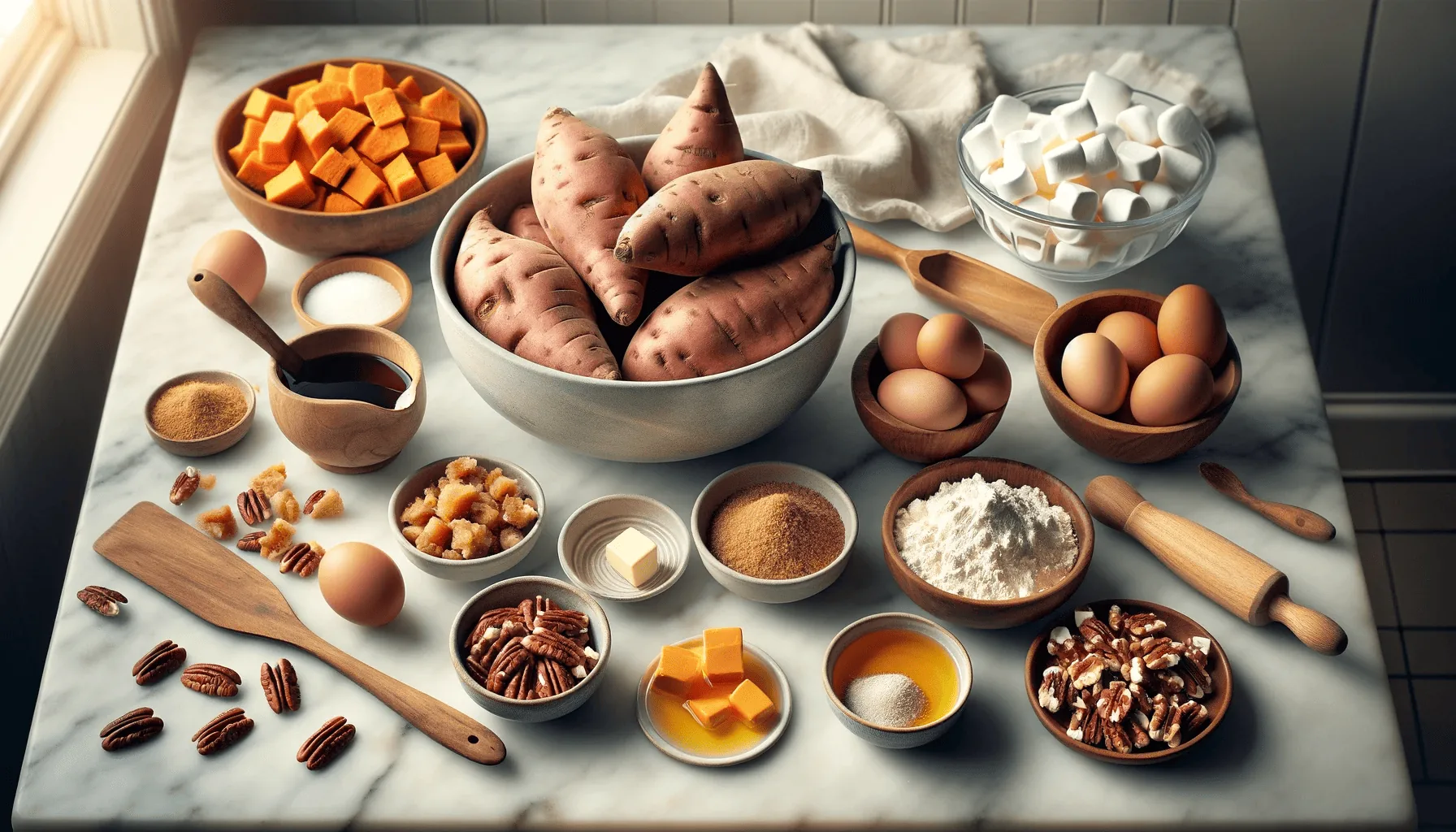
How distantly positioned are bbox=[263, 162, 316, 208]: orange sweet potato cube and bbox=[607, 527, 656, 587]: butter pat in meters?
0.58

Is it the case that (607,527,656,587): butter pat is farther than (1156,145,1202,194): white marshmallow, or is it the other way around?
(1156,145,1202,194): white marshmallow

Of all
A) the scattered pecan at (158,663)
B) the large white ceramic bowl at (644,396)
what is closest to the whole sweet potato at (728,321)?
the large white ceramic bowl at (644,396)

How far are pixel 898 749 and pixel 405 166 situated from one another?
0.86m

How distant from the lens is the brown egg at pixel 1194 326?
1168 millimetres

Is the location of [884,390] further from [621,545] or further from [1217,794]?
[1217,794]

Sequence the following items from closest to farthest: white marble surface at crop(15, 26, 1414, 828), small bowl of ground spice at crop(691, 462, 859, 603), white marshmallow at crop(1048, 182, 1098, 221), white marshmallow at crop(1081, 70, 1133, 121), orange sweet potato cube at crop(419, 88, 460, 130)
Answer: white marble surface at crop(15, 26, 1414, 828) → small bowl of ground spice at crop(691, 462, 859, 603) → white marshmallow at crop(1048, 182, 1098, 221) → white marshmallow at crop(1081, 70, 1133, 121) → orange sweet potato cube at crop(419, 88, 460, 130)

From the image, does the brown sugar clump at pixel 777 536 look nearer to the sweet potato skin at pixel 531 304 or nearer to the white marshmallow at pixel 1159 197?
the sweet potato skin at pixel 531 304

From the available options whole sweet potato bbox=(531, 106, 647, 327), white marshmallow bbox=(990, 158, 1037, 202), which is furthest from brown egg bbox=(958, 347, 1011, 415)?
whole sweet potato bbox=(531, 106, 647, 327)

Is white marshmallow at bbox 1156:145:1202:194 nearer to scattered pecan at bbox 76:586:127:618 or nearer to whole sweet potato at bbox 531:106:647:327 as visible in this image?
whole sweet potato at bbox 531:106:647:327

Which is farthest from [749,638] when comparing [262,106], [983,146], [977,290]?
[262,106]

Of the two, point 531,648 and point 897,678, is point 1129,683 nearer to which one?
point 897,678

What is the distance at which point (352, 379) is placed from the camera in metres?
1.23

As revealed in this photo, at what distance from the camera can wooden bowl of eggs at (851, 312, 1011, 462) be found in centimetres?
115

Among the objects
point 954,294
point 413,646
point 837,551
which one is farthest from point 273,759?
point 954,294
